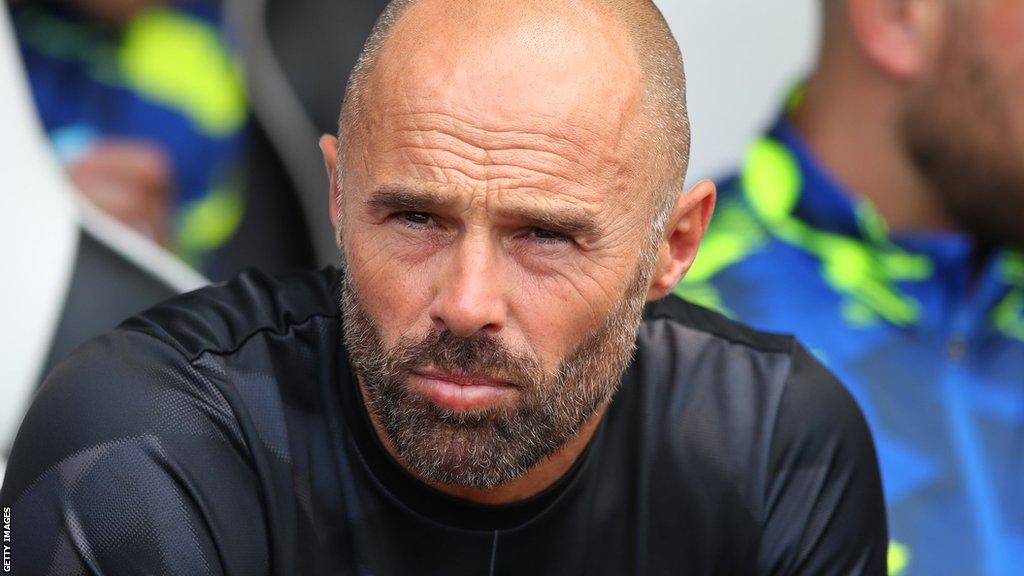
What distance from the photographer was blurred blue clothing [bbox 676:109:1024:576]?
2.51 metres

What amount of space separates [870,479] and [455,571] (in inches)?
23.3

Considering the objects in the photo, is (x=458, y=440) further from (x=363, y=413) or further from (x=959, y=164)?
(x=959, y=164)

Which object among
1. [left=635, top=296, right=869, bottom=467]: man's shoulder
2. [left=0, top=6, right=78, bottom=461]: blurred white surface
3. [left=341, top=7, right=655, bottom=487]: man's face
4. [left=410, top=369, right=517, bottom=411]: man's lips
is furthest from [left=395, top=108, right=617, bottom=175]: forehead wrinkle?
[left=0, top=6, right=78, bottom=461]: blurred white surface

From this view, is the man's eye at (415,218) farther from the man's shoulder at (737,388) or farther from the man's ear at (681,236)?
the man's shoulder at (737,388)

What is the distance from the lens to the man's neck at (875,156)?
274 cm

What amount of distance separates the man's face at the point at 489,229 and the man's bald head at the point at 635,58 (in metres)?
0.02

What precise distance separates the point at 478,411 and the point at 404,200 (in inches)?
9.4

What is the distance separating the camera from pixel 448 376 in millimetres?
1442

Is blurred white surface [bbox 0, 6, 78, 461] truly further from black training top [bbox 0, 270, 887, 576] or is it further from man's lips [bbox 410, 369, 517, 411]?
man's lips [bbox 410, 369, 517, 411]

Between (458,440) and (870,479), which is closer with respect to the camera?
(458,440)

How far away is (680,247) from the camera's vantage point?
1767 millimetres

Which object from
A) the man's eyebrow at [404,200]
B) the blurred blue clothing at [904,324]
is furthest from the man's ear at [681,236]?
the blurred blue clothing at [904,324]

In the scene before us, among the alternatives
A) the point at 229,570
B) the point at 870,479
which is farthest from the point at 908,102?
the point at 229,570

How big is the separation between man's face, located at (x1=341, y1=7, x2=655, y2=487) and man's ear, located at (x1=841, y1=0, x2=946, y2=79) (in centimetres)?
131
